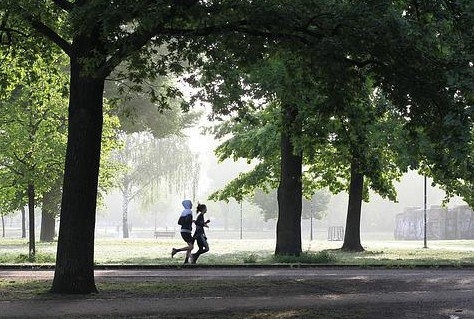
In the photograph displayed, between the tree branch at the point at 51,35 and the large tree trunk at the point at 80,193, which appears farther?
the tree branch at the point at 51,35

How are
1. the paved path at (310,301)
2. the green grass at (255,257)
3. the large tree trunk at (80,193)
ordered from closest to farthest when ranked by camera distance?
the paved path at (310,301), the large tree trunk at (80,193), the green grass at (255,257)

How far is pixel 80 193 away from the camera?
34.3 feet

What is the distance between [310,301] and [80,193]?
422cm

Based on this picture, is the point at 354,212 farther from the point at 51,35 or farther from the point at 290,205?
the point at 51,35

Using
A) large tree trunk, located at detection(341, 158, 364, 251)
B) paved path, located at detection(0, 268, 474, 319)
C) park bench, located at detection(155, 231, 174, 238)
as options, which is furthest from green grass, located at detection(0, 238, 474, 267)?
park bench, located at detection(155, 231, 174, 238)

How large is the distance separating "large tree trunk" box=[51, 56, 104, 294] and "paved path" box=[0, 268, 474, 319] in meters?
0.59

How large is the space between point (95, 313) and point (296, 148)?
10.2m

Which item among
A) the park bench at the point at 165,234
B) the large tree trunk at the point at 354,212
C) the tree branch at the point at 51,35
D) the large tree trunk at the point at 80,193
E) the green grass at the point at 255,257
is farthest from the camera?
the park bench at the point at 165,234

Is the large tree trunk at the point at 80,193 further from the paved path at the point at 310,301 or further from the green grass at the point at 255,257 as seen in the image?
the green grass at the point at 255,257

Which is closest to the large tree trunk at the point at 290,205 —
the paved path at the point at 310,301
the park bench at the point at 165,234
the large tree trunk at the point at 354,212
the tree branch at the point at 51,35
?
the paved path at the point at 310,301

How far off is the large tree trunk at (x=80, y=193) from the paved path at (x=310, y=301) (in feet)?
1.94

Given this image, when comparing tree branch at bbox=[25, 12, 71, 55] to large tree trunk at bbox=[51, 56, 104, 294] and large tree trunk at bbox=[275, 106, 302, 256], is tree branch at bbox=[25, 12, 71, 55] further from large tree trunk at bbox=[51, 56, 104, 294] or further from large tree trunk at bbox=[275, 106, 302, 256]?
large tree trunk at bbox=[275, 106, 302, 256]

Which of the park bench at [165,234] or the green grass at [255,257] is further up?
the green grass at [255,257]

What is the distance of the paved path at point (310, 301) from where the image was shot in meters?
8.67
